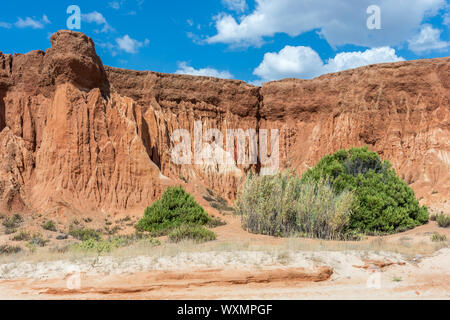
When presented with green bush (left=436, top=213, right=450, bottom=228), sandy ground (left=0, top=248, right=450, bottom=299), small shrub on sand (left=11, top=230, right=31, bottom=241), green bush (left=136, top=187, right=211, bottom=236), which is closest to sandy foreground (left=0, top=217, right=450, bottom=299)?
sandy ground (left=0, top=248, right=450, bottom=299)

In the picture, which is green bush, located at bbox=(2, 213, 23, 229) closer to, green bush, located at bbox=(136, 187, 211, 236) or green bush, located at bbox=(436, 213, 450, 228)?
green bush, located at bbox=(136, 187, 211, 236)

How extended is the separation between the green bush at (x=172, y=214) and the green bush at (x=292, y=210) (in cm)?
324

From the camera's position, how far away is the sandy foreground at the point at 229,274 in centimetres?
782

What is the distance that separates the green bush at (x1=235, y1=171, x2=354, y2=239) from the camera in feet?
48.0

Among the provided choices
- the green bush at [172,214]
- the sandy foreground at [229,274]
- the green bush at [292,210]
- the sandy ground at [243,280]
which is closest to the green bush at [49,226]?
the green bush at [172,214]

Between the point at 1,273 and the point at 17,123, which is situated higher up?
the point at 17,123

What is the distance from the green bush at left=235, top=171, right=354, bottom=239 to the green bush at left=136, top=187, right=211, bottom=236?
3241mm

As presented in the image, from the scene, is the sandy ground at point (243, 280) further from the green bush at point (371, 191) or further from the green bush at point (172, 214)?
the green bush at point (172, 214)

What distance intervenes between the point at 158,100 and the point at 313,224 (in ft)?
97.0

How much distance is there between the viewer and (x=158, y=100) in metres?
41.1

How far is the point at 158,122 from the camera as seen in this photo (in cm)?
3822
